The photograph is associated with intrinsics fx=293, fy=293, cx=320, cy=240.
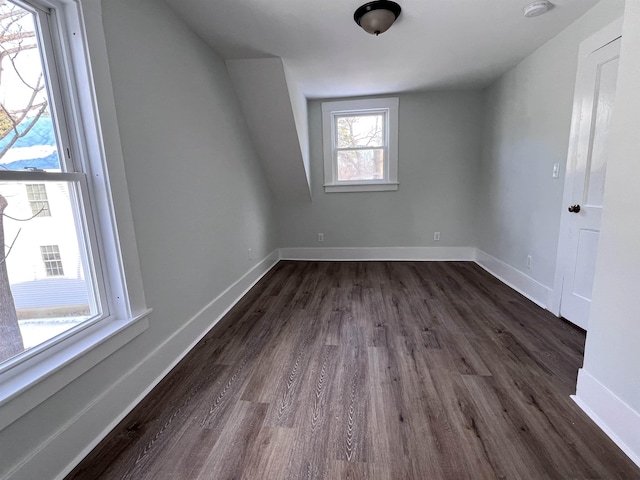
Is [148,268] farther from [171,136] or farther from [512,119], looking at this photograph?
[512,119]

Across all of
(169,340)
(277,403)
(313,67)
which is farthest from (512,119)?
(169,340)

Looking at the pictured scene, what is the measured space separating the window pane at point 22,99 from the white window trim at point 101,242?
111 mm

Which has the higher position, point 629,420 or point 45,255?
point 45,255

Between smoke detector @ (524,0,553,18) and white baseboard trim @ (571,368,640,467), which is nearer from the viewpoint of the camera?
white baseboard trim @ (571,368,640,467)

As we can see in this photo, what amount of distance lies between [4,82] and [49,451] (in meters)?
1.37

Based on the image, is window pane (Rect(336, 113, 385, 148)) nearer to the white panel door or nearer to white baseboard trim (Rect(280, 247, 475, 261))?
white baseboard trim (Rect(280, 247, 475, 261))

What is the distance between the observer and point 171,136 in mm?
1857

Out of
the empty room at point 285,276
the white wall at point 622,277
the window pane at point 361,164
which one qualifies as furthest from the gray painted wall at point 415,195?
the white wall at point 622,277

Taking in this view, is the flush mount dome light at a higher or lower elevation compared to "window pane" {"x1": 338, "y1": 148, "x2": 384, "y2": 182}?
higher

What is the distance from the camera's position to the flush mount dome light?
1.79 meters

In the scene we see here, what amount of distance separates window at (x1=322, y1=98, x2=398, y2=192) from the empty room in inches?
14.3

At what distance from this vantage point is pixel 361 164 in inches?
159

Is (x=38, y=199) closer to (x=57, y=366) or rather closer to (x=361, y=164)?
(x=57, y=366)

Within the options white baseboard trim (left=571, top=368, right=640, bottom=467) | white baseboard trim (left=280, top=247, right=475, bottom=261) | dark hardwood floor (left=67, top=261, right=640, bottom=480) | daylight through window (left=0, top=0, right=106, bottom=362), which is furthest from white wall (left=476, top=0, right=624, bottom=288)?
daylight through window (left=0, top=0, right=106, bottom=362)
